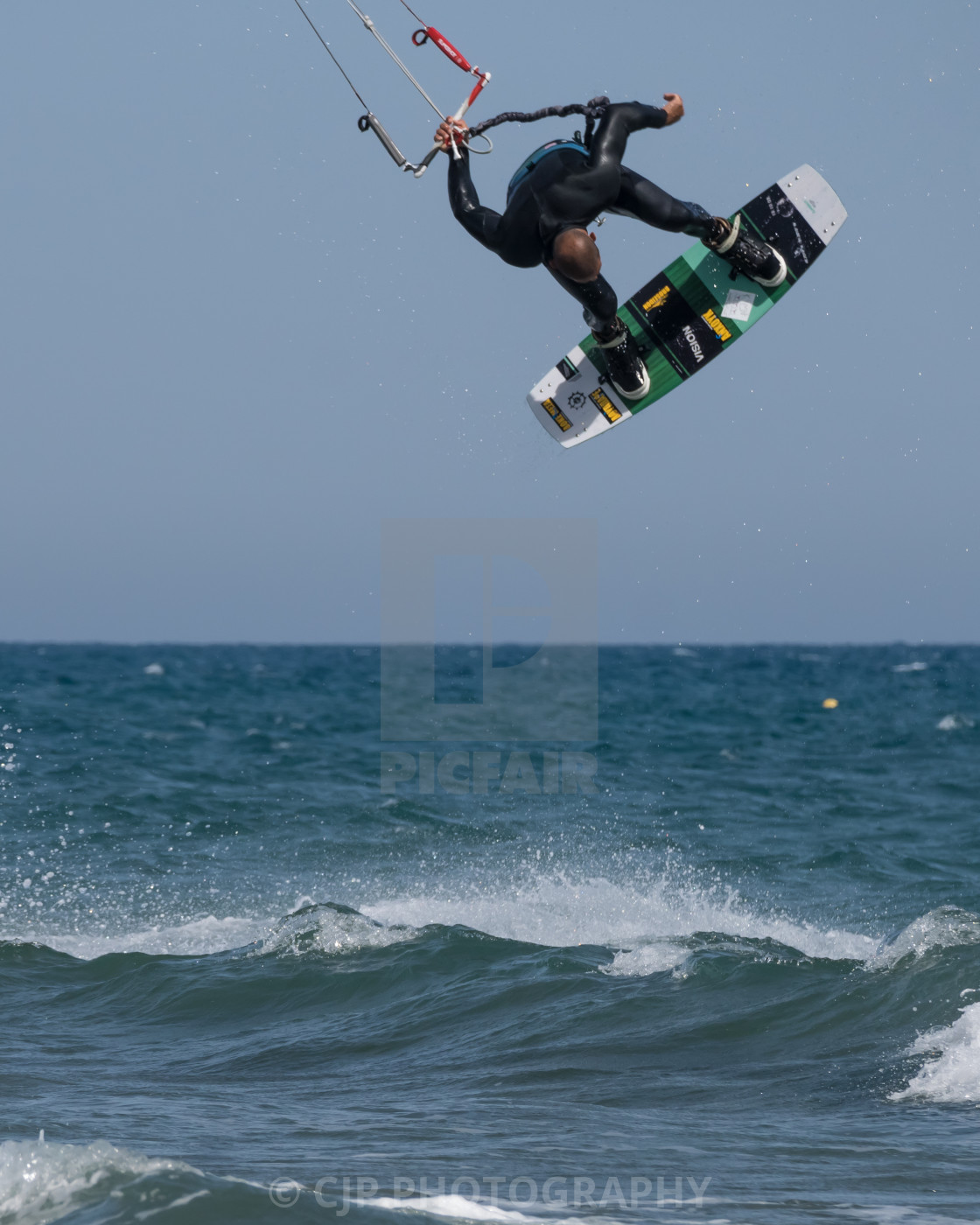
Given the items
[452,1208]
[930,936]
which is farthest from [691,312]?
[452,1208]

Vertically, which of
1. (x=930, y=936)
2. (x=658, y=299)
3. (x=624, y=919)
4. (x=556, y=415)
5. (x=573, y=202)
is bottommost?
(x=624, y=919)

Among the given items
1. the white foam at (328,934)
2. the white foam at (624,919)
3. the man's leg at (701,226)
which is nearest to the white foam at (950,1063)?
the white foam at (624,919)

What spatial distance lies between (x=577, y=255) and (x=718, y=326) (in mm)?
2688

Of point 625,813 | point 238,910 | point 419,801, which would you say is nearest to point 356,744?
point 419,801

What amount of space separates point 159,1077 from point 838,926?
6199mm

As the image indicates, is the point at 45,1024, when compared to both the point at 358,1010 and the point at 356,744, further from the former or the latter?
the point at 356,744

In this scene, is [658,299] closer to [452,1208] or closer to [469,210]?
[469,210]

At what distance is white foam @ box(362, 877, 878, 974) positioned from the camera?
31.9 feet

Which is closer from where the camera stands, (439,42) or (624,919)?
(439,42)

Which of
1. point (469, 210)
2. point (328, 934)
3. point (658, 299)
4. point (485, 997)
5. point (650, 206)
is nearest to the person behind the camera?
point (469, 210)

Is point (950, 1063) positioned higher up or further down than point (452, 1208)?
higher up

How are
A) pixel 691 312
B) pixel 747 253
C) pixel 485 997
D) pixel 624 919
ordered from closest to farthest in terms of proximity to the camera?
pixel 485 997
pixel 747 253
pixel 691 312
pixel 624 919

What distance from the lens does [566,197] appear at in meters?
7.03

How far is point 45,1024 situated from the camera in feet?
27.3
